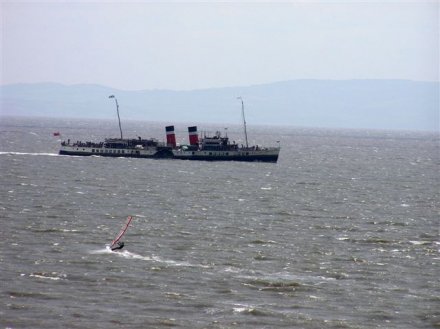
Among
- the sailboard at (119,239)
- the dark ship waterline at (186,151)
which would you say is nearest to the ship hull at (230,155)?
the dark ship waterline at (186,151)

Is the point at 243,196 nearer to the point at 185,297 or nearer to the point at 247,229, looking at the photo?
the point at 247,229

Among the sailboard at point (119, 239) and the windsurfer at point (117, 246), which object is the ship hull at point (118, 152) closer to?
the sailboard at point (119, 239)

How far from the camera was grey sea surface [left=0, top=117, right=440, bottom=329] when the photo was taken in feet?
118

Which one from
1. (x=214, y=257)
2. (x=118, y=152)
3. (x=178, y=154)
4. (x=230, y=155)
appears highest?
(x=118, y=152)

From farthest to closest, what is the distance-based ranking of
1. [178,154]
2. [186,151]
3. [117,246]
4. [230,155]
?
1. [230,155]
2. [178,154]
3. [186,151]
4. [117,246]

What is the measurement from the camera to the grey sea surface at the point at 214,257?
35.8m

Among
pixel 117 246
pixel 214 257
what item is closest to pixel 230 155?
pixel 117 246

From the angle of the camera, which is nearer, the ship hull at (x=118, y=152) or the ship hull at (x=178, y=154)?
the ship hull at (x=178, y=154)

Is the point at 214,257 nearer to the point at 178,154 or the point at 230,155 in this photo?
the point at 178,154

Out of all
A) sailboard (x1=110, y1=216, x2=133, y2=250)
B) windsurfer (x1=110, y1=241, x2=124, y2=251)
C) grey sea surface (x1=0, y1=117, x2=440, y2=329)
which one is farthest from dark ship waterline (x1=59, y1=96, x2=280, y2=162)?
windsurfer (x1=110, y1=241, x2=124, y2=251)

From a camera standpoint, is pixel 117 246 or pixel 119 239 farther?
pixel 119 239

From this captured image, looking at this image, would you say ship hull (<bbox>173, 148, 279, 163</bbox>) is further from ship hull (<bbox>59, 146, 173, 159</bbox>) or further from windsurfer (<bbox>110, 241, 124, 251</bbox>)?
windsurfer (<bbox>110, 241, 124, 251</bbox>)

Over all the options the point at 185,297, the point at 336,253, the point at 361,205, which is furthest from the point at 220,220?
the point at 185,297

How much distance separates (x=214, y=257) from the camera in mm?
47406
